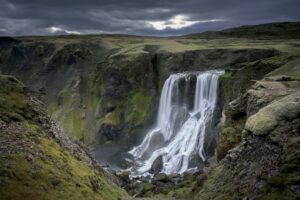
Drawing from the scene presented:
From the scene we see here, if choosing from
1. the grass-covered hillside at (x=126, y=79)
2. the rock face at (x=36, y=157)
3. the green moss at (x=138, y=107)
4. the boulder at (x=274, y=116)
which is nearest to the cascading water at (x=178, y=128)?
the grass-covered hillside at (x=126, y=79)

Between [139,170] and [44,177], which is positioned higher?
[44,177]

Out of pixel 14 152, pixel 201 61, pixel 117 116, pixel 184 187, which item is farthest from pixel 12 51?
pixel 14 152

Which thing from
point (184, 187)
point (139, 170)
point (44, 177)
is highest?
point (44, 177)

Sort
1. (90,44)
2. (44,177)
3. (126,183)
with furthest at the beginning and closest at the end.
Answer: (90,44) < (126,183) < (44,177)

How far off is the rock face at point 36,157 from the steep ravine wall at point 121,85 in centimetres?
4652

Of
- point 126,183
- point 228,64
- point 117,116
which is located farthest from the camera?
point 117,116

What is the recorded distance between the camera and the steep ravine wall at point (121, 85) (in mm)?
105125

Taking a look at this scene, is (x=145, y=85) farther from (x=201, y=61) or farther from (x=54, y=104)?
(x=54, y=104)

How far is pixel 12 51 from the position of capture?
625ft

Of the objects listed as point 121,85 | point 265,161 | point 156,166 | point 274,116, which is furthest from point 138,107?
point 265,161

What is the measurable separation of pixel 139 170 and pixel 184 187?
25.5 m

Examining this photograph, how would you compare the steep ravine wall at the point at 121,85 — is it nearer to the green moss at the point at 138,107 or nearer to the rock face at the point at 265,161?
the green moss at the point at 138,107

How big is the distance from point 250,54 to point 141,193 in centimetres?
6032

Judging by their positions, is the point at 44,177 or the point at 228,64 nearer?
the point at 44,177
